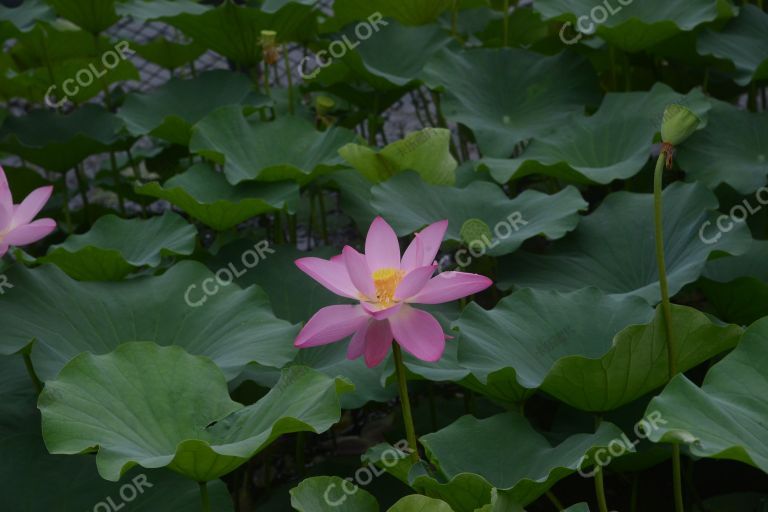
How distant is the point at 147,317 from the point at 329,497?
1.70 ft

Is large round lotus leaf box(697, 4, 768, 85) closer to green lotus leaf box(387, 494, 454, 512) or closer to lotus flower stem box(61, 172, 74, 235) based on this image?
green lotus leaf box(387, 494, 454, 512)

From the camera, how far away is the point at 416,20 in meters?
2.42

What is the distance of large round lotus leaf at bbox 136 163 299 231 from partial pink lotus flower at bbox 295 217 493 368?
0.72 m

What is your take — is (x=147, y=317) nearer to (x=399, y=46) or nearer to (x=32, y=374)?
(x=32, y=374)

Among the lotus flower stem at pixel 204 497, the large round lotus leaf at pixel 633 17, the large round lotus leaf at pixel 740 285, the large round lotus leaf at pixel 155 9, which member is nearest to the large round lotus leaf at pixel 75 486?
the lotus flower stem at pixel 204 497

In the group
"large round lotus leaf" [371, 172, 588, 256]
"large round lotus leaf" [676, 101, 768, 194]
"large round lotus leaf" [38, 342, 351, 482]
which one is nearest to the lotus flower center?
"large round lotus leaf" [38, 342, 351, 482]

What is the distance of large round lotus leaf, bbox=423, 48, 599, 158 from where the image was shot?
211 cm

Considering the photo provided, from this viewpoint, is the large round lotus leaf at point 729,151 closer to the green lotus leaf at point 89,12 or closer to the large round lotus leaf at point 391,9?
the large round lotus leaf at point 391,9

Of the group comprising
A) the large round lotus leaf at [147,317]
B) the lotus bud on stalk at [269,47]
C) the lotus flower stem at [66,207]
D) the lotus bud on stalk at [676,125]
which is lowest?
the lotus flower stem at [66,207]

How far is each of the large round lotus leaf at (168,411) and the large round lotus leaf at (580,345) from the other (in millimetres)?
232

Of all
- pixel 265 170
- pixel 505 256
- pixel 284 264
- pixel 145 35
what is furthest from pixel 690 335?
pixel 145 35

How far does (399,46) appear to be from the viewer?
2311mm

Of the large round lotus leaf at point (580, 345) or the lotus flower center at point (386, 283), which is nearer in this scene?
the lotus flower center at point (386, 283)

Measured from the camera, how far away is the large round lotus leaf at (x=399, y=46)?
2275 mm
